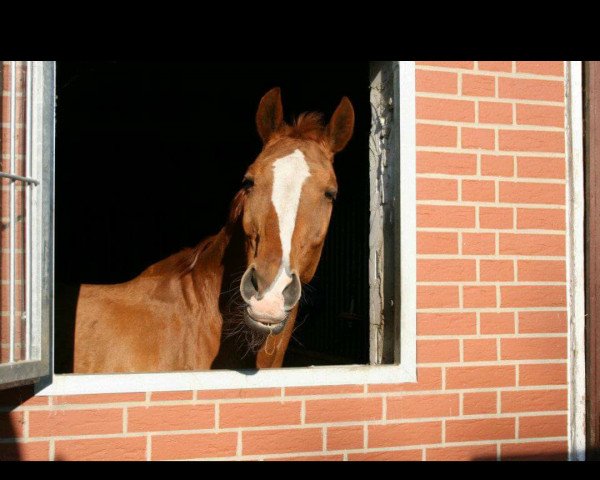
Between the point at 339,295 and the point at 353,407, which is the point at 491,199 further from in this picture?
the point at 339,295

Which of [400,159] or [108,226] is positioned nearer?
[400,159]

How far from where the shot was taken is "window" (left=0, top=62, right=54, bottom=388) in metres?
2.22

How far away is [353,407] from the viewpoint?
2.69m

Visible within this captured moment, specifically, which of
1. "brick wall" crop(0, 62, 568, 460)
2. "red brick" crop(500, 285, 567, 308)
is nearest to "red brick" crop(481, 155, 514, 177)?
"brick wall" crop(0, 62, 568, 460)

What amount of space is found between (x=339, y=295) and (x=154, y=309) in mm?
3018

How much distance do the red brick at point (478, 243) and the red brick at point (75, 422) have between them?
1594mm

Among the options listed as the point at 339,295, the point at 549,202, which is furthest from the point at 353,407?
the point at 339,295

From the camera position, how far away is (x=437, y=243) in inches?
109

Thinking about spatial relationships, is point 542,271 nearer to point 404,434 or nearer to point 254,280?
point 404,434

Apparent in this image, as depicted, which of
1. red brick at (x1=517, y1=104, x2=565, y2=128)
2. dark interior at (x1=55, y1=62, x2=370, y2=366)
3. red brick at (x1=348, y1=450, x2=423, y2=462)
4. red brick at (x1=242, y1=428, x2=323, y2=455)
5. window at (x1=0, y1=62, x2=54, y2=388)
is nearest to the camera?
window at (x1=0, y1=62, x2=54, y2=388)

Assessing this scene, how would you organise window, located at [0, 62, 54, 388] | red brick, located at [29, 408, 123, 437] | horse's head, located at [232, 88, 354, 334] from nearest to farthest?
window, located at [0, 62, 54, 388] → red brick, located at [29, 408, 123, 437] → horse's head, located at [232, 88, 354, 334]

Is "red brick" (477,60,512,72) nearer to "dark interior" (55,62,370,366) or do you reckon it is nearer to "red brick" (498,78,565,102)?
"red brick" (498,78,565,102)

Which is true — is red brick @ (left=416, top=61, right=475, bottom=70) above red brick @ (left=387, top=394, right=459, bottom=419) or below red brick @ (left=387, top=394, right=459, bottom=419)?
above

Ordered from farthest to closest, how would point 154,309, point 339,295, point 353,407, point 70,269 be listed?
point 70,269 → point 339,295 → point 154,309 → point 353,407
